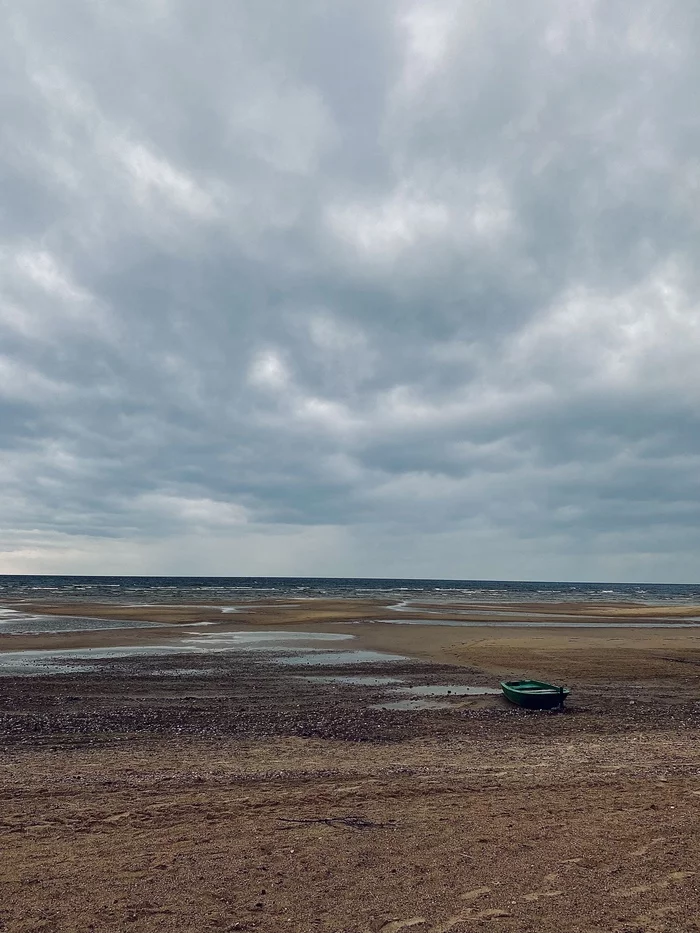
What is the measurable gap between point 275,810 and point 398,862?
2732 millimetres

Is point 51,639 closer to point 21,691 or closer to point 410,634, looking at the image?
point 21,691

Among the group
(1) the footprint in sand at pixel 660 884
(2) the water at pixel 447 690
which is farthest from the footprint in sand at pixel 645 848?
(2) the water at pixel 447 690

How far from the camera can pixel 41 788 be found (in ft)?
38.9

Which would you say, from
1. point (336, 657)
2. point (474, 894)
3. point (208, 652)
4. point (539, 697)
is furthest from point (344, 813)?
point (208, 652)

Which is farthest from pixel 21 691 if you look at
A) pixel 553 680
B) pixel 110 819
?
pixel 553 680

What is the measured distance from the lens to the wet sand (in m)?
7.48

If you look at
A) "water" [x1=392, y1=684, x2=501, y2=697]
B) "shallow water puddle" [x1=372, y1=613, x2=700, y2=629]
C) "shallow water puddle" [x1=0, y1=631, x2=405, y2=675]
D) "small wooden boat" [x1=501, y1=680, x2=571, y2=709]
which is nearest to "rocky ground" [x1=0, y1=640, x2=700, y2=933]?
"small wooden boat" [x1=501, y1=680, x2=571, y2=709]

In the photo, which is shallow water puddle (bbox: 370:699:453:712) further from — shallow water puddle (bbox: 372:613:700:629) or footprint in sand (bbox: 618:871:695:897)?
shallow water puddle (bbox: 372:613:700:629)

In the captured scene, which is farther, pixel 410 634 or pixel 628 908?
pixel 410 634

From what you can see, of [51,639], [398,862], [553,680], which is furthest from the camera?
[51,639]

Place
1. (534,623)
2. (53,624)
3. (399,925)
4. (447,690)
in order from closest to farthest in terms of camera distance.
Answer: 1. (399,925)
2. (447,690)
3. (53,624)
4. (534,623)

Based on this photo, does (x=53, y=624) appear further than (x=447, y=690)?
Yes

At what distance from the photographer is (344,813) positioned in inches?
413

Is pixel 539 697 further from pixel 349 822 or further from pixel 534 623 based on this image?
pixel 534 623
